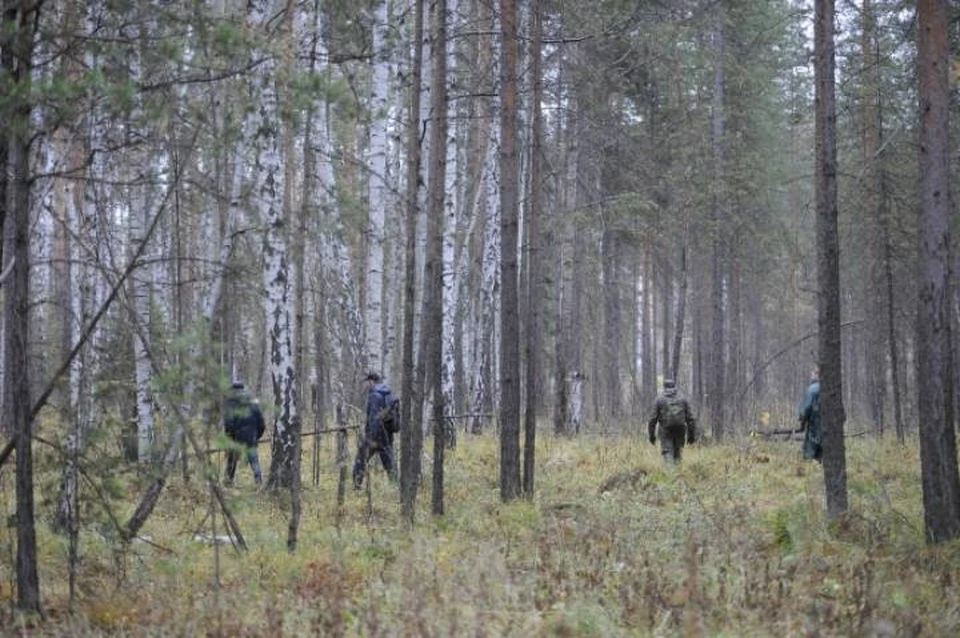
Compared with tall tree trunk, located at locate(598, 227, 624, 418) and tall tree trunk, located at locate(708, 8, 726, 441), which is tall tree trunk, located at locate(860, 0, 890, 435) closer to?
tall tree trunk, located at locate(708, 8, 726, 441)

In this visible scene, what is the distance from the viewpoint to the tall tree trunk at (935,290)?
10.2 metres

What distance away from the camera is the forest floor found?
7.11m

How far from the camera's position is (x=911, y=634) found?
6648 mm

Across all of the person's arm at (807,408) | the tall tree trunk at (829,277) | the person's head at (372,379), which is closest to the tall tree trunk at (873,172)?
the person's arm at (807,408)

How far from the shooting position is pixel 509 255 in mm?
13133

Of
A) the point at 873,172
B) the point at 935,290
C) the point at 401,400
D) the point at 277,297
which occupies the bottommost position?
the point at 401,400

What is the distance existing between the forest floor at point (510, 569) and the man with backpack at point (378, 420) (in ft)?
1.65

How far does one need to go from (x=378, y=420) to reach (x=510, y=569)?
5.97m

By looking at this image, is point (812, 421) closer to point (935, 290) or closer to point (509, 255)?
point (509, 255)

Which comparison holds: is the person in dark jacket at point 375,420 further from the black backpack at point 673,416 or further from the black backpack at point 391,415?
the black backpack at point 673,416

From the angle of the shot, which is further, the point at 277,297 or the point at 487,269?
the point at 487,269

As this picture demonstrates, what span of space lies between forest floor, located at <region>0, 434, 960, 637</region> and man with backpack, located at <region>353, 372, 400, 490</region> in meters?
0.50

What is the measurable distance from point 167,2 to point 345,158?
3341mm

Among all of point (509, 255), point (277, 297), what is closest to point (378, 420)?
point (277, 297)
